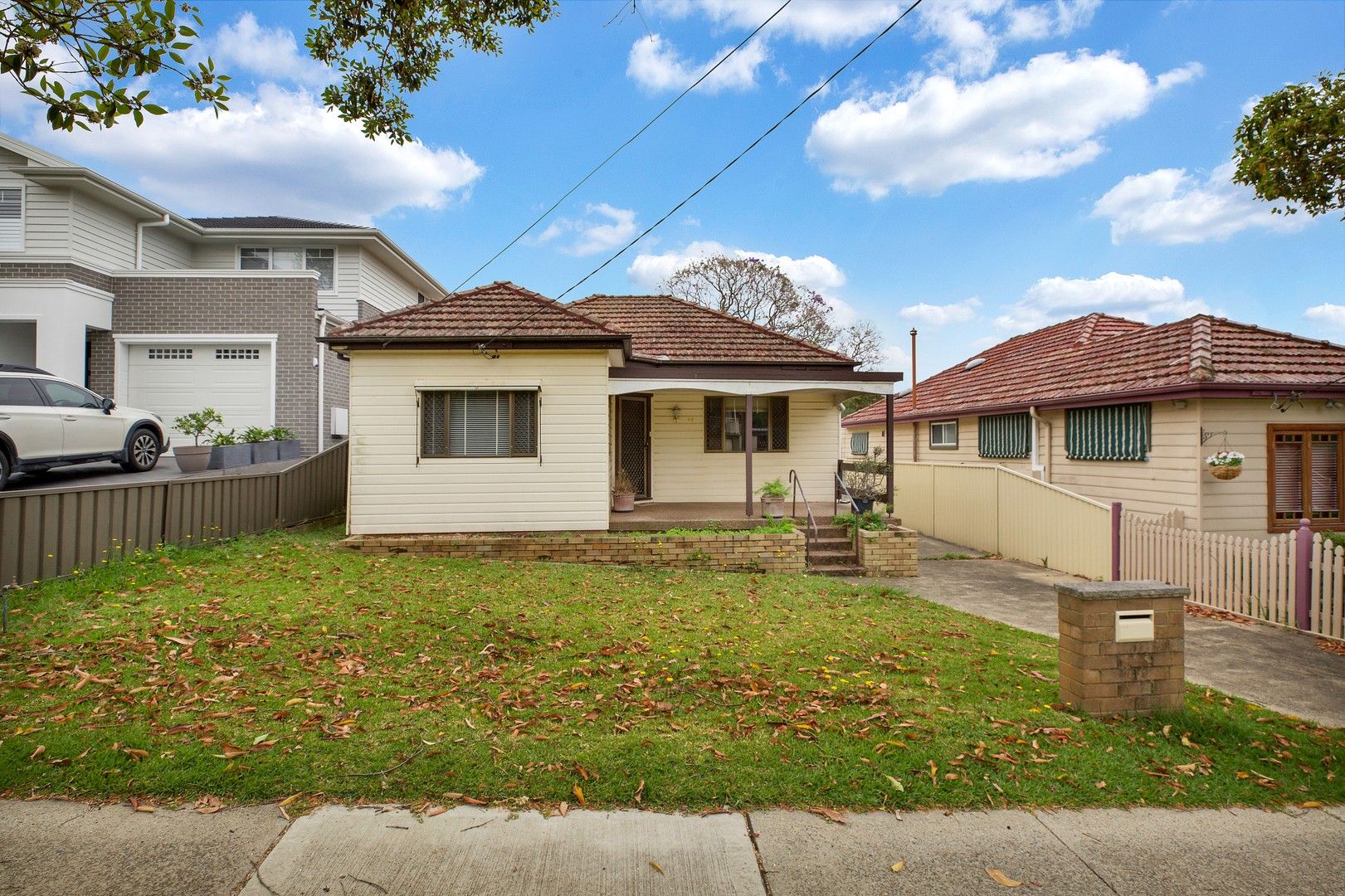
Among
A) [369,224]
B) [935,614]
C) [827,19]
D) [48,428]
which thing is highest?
[369,224]

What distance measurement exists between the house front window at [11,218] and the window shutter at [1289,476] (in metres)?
25.5

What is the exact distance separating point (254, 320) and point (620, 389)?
10.5 metres

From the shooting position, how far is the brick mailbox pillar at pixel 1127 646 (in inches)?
167

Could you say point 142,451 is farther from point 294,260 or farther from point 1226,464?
point 1226,464

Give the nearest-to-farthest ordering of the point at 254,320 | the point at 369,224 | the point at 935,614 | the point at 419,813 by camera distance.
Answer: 1. the point at 419,813
2. the point at 935,614
3. the point at 254,320
4. the point at 369,224

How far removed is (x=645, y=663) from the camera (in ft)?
17.3

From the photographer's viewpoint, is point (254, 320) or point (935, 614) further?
point (254, 320)

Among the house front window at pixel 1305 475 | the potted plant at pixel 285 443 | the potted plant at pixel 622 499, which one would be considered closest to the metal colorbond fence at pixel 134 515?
the potted plant at pixel 285 443

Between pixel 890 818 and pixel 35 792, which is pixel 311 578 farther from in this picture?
pixel 890 818

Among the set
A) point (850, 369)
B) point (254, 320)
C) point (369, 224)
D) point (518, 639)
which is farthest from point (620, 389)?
point (369, 224)

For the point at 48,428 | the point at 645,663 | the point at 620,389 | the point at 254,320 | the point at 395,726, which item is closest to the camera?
the point at 395,726

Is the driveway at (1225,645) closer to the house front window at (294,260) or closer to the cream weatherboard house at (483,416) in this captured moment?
the cream weatherboard house at (483,416)

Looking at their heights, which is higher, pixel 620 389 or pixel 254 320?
pixel 254 320

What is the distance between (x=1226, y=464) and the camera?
30.9ft
